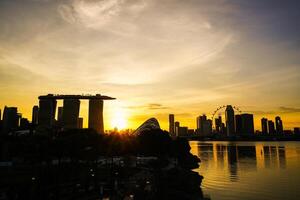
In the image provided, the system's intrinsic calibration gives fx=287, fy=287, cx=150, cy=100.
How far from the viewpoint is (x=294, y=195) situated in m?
64.0

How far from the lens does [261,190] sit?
71.2 metres

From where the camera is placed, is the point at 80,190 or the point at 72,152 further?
the point at 72,152

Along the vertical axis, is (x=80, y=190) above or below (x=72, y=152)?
below

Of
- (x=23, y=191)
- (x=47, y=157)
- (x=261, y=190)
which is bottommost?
(x=261, y=190)

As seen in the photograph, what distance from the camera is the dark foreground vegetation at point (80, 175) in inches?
1893

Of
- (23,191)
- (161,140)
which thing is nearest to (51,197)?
(23,191)

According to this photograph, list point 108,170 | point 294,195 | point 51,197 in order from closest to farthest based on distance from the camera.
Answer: point 51,197 < point 294,195 < point 108,170

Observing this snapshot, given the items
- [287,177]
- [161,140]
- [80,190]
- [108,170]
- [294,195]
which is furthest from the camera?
[161,140]

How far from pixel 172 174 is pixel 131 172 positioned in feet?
38.8

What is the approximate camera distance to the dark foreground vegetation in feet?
158

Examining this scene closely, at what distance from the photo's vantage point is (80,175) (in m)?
62.6

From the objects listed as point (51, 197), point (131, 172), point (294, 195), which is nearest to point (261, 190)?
point (294, 195)

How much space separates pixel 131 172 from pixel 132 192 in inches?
1024

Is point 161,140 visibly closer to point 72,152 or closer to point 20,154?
point 72,152
